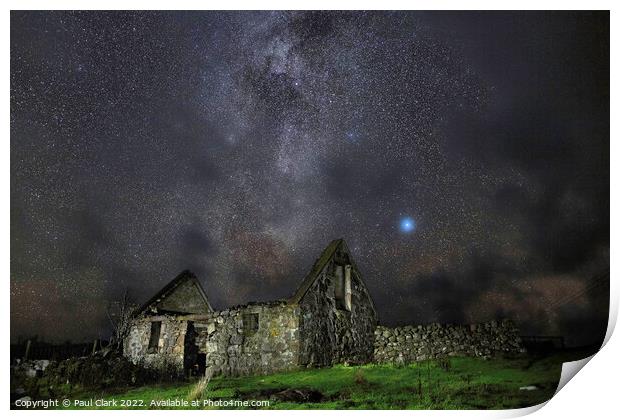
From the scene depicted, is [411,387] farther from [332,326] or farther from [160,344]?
[160,344]

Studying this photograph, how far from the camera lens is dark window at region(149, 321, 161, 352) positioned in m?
14.6

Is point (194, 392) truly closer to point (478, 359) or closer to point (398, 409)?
point (398, 409)

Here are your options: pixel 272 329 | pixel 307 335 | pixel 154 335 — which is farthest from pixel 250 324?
pixel 154 335

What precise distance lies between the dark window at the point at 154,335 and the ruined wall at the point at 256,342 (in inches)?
98.6

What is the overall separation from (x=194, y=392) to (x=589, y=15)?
29.8ft

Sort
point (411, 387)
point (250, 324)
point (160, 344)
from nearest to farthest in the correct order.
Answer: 1. point (411, 387)
2. point (250, 324)
3. point (160, 344)

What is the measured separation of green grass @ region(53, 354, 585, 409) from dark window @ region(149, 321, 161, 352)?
3.43 m

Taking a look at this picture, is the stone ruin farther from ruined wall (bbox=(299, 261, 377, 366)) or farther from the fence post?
the fence post

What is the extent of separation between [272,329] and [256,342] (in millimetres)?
423

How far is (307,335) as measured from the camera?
40.0 ft

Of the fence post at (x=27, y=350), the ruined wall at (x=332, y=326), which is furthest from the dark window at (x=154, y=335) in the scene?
the ruined wall at (x=332, y=326)

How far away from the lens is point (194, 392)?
1045 cm

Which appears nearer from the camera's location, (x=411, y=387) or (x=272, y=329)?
(x=411, y=387)

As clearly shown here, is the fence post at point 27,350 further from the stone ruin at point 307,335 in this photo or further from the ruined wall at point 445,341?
the ruined wall at point 445,341
